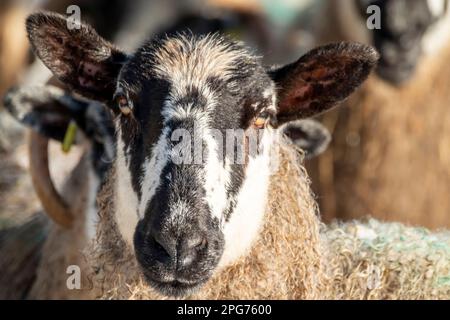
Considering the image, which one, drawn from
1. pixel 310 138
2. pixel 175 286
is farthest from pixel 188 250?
pixel 310 138

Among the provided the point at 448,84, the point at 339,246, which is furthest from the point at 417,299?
the point at 448,84

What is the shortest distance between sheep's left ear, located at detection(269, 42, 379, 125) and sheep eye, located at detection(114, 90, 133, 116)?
27.6 inches

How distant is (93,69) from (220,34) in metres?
0.64

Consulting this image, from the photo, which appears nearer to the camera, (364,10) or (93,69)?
(93,69)

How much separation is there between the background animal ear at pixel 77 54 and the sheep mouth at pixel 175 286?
114cm

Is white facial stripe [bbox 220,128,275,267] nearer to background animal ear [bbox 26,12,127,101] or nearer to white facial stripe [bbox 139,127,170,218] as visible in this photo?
white facial stripe [bbox 139,127,170,218]

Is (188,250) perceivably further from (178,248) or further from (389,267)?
(389,267)

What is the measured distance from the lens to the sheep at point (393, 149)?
8875 millimetres

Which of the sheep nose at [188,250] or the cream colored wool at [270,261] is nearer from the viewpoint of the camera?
the sheep nose at [188,250]

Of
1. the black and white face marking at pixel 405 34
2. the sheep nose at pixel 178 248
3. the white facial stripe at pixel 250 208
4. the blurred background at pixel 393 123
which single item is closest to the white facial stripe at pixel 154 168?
the sheep nose at pixel 178 248

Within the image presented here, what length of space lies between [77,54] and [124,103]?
1.56 ft

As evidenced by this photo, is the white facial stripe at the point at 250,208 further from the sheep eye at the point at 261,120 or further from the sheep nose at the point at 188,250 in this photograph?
the sheep nose at the point at 188,250

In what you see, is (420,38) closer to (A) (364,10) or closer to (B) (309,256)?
(A) (364,10)

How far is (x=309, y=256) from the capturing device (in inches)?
189
